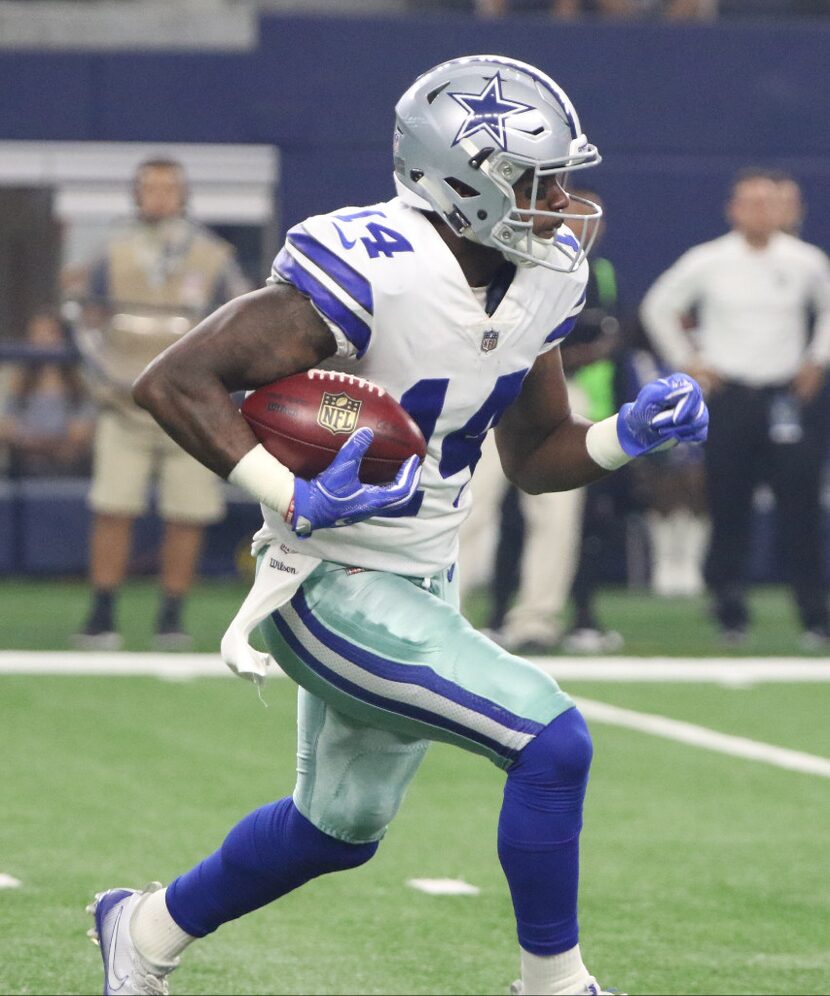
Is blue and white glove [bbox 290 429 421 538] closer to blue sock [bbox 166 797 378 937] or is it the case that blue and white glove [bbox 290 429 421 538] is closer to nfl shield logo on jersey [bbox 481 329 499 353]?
nfl shield logo on jersey [bbox 481 329 499 353]

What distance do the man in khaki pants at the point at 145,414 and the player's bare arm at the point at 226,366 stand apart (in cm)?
518

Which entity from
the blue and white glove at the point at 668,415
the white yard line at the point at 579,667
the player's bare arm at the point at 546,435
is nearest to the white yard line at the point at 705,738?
the white yard line at the point at 579,667

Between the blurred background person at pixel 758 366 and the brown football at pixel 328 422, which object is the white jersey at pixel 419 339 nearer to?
the brown football at pixel 328 422

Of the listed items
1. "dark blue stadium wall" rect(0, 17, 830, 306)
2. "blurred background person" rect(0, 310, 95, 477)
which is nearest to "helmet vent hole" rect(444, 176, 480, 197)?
"blurred background person" rect(0, 310, 95, 477)

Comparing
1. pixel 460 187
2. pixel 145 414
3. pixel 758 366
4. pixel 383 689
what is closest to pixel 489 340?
pixel 460 187

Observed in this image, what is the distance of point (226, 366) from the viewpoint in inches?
126

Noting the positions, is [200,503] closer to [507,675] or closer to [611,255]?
[611,255]

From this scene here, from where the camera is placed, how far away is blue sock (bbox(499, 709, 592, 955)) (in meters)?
3.10

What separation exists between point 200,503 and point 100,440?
0.49m

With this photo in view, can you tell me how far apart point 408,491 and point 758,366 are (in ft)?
19.4

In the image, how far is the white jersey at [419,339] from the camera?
3.24m

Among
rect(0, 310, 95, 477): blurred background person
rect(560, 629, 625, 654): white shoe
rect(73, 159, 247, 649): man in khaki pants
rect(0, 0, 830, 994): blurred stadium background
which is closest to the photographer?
rect(0, 0, 830, 994): blurred stadium background

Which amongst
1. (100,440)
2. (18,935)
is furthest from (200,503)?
(18,935)

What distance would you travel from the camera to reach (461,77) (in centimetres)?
343
